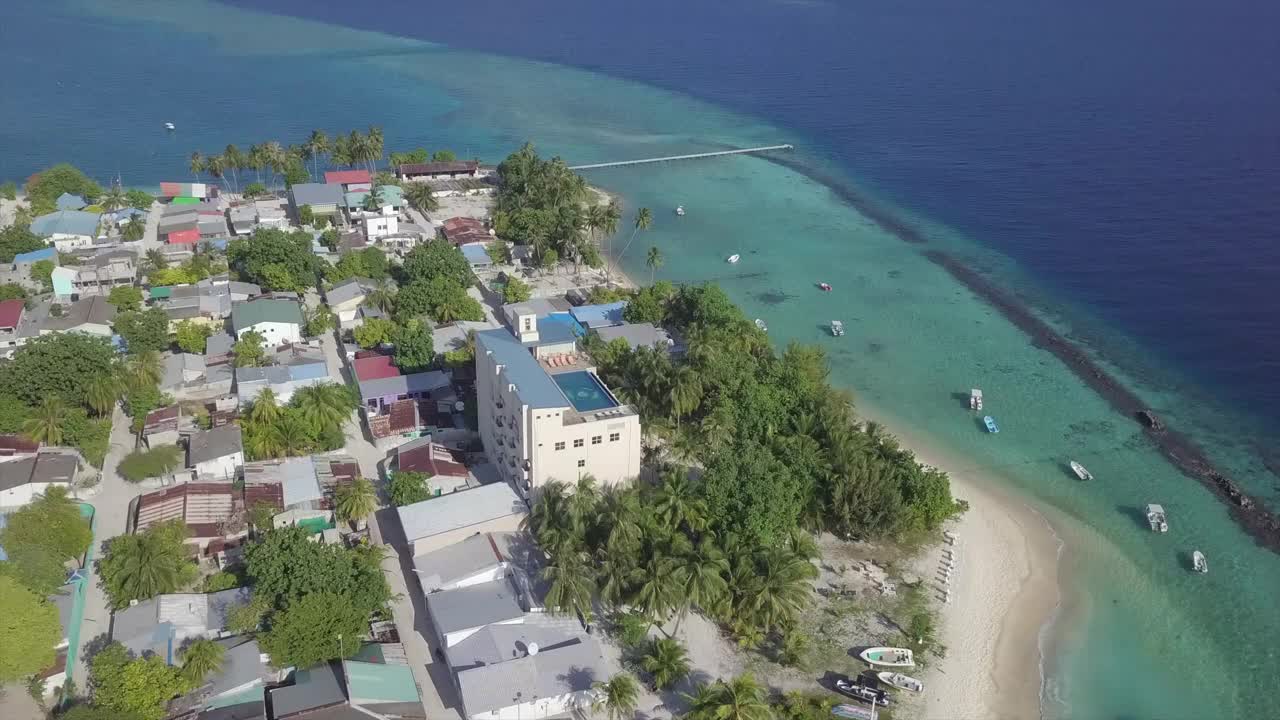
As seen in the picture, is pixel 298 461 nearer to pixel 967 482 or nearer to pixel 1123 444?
pixel 967 482

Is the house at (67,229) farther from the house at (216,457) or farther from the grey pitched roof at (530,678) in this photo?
the grey pitched roof at (530,678)

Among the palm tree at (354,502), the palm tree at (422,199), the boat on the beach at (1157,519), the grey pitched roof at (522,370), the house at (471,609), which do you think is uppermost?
the grey pitched roof at (522,370)

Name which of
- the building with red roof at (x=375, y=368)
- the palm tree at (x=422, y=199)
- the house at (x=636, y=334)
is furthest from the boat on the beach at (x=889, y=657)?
the palm tree at (x=422, y=199)

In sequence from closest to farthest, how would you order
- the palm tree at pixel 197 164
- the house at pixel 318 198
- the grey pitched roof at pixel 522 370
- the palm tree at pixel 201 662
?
the palm tree at pixel 201 662 → the grey pitched roof at pixel 522 370 → the house at pixel 318 198 → the palm tree at pixel 197 164

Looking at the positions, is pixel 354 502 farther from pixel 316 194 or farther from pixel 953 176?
pixel 953 176

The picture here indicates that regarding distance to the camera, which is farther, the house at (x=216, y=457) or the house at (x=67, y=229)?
the house at (x=67, y=229)

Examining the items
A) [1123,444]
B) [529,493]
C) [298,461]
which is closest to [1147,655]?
[1123,444]

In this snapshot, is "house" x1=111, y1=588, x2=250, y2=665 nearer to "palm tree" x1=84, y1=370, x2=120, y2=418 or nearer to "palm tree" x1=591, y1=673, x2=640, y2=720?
"palm tree" x1=591, y1=673, x2=640, y2=720
